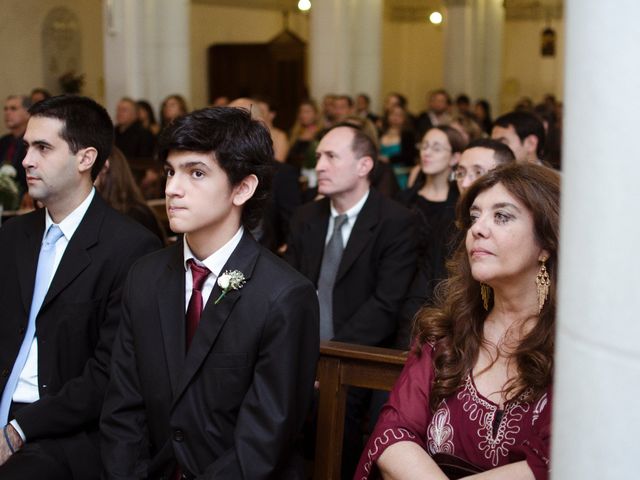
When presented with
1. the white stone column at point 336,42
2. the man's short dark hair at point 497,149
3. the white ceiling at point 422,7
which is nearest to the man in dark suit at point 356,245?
the man's short dark hair at point 497,149

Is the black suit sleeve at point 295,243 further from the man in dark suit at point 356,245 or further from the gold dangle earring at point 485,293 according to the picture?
the gold dangle earring at point 485,293

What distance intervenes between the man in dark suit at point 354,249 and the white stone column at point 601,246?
2.99m

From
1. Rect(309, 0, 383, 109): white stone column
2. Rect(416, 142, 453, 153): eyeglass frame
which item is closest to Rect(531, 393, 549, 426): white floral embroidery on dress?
Rect(416, 142, 453, 153): eyeglass frame

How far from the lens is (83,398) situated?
139 inches

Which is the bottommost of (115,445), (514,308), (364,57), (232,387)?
(115,445)

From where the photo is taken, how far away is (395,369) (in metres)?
3.41

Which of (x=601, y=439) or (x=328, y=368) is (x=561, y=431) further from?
(x=328, y=368)

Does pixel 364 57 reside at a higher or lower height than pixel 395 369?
higher

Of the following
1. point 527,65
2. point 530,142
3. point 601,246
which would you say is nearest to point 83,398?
point 601,246

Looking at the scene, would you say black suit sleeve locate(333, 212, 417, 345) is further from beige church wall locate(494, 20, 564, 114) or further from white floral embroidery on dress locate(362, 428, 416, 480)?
beige church wall locate(494, 20, 564, 114)

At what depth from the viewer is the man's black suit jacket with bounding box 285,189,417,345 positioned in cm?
480

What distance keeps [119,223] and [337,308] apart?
148 cm

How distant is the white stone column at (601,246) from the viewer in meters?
1.52

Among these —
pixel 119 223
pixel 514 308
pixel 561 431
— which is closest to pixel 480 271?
pixel 514 308
